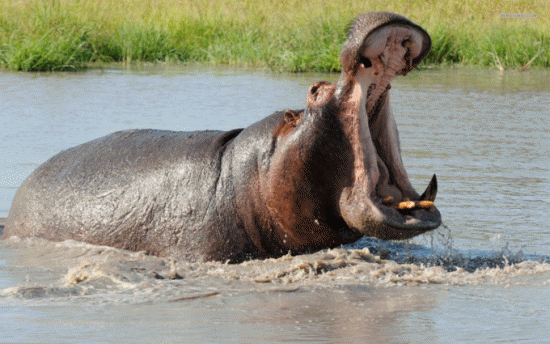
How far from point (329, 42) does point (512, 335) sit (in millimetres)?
13363

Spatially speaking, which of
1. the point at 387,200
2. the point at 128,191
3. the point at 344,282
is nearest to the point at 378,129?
the point at 387,200

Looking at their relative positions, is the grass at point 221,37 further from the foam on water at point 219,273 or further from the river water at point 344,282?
the foam on water at point 219,273

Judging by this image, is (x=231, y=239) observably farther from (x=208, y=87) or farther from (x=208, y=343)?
(x=208, y=87)

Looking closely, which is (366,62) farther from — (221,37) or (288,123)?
(221,37)

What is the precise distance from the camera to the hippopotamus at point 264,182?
3.98m

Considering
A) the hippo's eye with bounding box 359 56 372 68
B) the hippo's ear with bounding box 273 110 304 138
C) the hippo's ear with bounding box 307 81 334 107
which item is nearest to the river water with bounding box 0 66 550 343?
the hippo's ear with bounding box 273 110 304 138

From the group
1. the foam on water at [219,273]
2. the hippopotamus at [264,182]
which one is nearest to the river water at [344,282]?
the foam on water at [219,273]

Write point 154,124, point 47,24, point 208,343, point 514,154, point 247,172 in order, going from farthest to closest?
point 47,24 < point 154,124 < point 514,154 < point 247,172 < point 208,343

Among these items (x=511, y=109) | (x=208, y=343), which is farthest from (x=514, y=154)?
(x=208, y=343)

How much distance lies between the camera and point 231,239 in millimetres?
4512

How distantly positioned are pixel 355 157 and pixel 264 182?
1.69 feet

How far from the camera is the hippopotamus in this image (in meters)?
3.98

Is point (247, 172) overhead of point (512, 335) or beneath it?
overhead

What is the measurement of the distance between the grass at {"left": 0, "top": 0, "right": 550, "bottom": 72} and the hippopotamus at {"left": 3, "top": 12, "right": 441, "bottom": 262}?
10461 millimetres
